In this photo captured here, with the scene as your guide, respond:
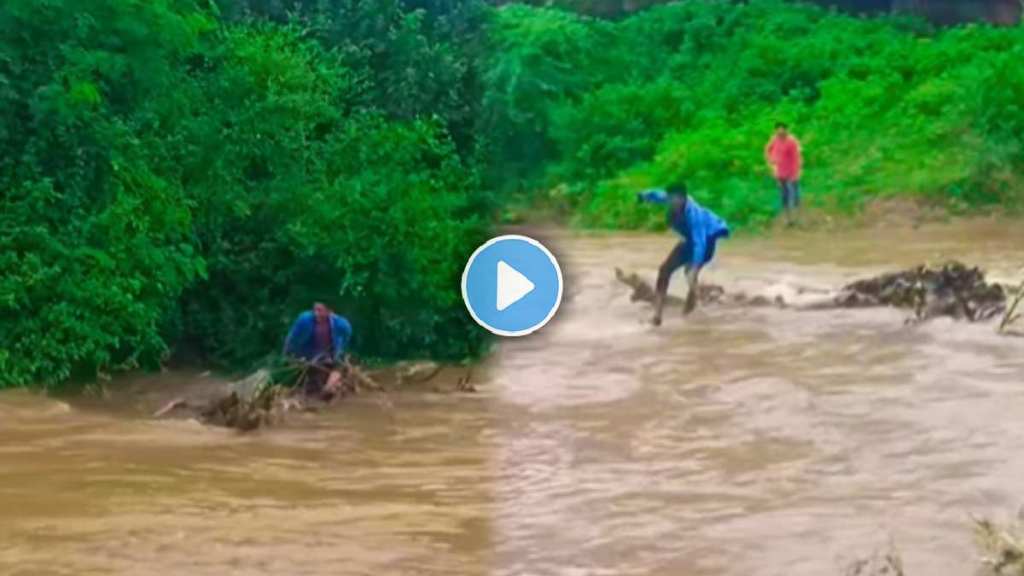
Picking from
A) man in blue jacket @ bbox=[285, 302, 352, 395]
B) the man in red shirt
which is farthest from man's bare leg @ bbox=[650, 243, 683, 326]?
the man in red shirt

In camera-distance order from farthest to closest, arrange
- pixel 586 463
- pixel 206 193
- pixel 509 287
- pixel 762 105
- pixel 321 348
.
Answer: pixel 762 105
pixel 206 193
pixel 321 348
pixel 586 463
pixel 509 287

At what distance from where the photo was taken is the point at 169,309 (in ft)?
33.8

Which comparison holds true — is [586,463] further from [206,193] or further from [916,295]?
[206,193]

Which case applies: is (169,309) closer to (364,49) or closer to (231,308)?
(231,308)

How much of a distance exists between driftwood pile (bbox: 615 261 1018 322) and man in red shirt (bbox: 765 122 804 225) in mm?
3959

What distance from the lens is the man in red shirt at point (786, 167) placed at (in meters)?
14.7

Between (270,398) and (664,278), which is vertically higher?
(664,278)

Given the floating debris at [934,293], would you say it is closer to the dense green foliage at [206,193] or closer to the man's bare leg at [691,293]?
the man's bare leg at [691,293]

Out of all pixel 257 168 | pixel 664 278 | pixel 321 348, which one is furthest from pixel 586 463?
pixel 257 168

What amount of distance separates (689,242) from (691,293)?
0.40 m

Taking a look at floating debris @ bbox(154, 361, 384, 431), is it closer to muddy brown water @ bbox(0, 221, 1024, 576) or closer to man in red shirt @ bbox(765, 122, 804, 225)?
muddy brown water @ bbox(0, 221, 1024, 576)

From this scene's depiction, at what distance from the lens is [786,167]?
15102mm

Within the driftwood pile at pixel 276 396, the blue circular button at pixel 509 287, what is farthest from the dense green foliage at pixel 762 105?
the blue circular button at pixel 509 287

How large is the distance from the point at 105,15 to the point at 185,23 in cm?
45
